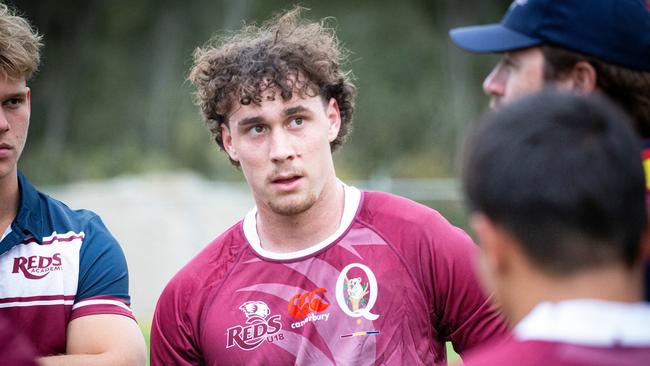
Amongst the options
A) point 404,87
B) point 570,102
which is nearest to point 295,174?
point 570,102

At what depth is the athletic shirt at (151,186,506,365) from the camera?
3594 millimetres

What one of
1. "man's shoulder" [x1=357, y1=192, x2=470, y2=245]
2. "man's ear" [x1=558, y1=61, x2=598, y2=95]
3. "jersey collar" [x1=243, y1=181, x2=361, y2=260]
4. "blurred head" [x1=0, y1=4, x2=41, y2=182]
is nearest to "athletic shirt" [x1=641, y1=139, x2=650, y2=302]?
"man's ear" [x1=558, y1=61, x2=598, y2=95]

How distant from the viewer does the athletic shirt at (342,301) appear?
11.8 feet

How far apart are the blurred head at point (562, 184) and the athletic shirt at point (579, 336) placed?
0.28 feet

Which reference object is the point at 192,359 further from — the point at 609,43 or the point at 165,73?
the point at 165,73

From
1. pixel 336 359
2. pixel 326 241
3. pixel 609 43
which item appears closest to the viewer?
pixel 609 43

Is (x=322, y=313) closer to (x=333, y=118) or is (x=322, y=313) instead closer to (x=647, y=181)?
(x=333, y=118)

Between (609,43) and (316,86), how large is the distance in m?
1.60

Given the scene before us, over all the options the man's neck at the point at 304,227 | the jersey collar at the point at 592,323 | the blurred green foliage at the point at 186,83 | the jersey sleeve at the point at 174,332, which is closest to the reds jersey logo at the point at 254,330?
the jersey sleeve at the point at 174,332

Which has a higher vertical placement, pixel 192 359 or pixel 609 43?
pixel 609 43

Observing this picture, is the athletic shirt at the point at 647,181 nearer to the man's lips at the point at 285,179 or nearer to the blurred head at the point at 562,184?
the blurred head at the point at 562,184

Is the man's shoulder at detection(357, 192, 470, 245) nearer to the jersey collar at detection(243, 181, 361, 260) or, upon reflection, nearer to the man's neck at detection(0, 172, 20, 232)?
the jersey collar at detection(243, 181, 361, 260)

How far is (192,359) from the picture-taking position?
379 cm

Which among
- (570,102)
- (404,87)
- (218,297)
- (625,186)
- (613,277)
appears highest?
(570,102)
